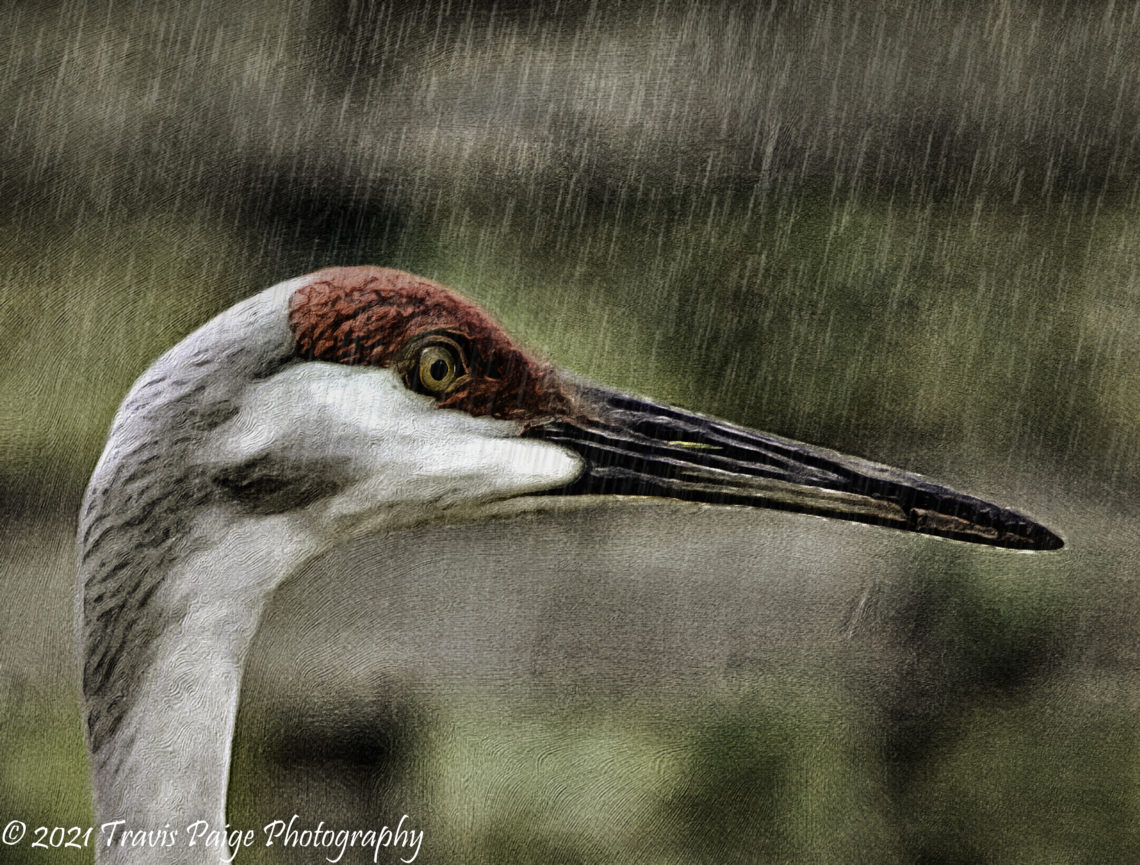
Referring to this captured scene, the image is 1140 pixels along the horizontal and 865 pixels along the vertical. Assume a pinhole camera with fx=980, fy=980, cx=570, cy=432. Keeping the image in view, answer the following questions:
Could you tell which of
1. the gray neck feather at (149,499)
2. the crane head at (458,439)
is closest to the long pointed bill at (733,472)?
the crane head at (458,439)

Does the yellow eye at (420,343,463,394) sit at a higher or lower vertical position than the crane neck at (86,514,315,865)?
higher

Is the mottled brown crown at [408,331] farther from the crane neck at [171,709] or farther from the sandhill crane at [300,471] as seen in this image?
the crane neck at [171,709]

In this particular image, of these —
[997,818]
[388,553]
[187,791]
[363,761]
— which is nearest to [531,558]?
[388,553]

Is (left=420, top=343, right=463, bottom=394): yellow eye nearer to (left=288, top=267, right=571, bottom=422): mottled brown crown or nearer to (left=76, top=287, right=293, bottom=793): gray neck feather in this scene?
(left=288, top=267, right=571, bottom=422): mottled brown crown

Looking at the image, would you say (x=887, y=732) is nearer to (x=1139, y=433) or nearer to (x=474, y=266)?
(x=1139, y=433)

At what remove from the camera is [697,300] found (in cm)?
99

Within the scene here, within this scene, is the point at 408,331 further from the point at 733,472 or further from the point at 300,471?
the point at 733,472

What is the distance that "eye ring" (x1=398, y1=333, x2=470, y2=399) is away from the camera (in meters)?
0.85

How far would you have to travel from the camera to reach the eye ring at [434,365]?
2.79ft

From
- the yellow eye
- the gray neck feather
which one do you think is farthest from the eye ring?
the gray neck feather

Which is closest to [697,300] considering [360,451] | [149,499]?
[360,451]

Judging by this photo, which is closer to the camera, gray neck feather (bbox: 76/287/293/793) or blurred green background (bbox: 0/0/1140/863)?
gray neck feather (bbox: 76/287/293/793)

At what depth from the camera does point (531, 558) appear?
0.96m

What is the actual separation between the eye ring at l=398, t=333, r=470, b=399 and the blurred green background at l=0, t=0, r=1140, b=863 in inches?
4.8
